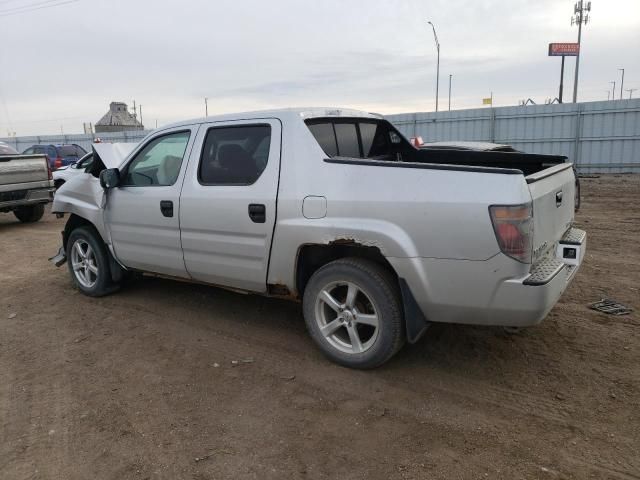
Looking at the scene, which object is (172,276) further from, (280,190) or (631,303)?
(631,303)

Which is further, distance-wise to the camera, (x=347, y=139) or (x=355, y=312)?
(x=347, y=139)

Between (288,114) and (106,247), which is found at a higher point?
(288,114)

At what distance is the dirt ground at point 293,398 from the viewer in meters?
2.78

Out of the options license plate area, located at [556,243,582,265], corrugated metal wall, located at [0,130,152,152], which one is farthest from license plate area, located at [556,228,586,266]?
corrugated metal wall, located at [0,130,152,152]

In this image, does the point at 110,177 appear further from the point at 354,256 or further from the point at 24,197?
the point at 24,197

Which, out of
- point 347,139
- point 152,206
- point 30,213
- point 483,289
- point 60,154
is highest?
point 347,139

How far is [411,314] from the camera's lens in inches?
134

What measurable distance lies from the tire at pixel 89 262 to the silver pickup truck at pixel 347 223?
27 centimetres

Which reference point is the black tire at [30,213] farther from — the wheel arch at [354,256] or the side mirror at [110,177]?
the wheel arch at [354,256]

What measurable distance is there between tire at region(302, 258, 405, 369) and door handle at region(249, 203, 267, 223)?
579mm

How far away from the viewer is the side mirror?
489 cm

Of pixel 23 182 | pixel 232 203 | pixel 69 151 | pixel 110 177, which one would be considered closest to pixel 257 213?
pixel 232 203

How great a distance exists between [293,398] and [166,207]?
6.85ft

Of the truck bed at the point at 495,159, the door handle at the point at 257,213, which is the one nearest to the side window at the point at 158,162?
the door handle at the point at 257,213
